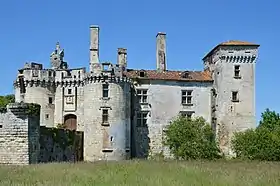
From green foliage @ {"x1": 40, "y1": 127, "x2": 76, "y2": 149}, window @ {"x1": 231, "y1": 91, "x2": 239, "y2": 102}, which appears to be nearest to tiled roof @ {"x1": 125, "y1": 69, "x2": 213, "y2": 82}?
window @ {"x1": 231, "y1": 91, "x2": 239, "y2": 102}

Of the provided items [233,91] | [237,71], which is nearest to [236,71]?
[237,71]

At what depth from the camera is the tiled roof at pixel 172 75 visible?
47.1 m

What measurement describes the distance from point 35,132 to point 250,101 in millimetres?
22464

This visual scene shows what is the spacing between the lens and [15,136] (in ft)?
100

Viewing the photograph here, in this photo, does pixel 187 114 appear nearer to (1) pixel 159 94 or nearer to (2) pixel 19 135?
(1) pixel 159 94

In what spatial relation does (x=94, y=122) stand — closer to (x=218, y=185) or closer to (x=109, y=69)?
(x=109, y=69)

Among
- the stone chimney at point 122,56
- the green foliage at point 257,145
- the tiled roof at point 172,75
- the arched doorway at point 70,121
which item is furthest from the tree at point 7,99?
the green foliage at point 257,145

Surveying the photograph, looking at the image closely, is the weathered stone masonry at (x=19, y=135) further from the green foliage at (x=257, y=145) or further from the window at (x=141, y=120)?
the green foliage at (x=257, y=145)

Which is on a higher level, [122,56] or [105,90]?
[122,56]

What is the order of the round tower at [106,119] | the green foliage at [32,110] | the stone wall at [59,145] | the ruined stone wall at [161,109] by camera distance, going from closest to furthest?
the green foliage at [32,110] < the stone wall at [59,145] < the round tower at [106,119] < the ruined stone wall at [161,109]

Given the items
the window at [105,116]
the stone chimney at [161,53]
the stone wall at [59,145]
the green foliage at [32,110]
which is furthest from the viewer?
the stone chimney at [161,53]

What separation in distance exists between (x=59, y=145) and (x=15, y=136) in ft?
27.3

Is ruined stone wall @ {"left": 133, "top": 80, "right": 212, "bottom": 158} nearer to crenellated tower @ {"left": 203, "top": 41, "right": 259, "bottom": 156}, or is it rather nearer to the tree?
crenellated tower @ {"left": 203, "top": 41, "right": 259, "bottom": 156}

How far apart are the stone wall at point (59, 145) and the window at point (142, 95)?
19.8 ft
